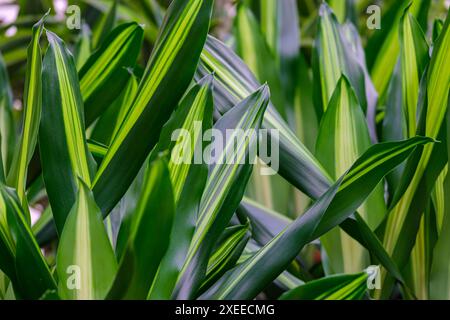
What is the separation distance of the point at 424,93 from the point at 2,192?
36cm

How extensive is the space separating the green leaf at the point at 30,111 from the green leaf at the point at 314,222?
0.19m

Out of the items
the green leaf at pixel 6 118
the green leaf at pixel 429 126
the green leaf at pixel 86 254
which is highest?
the green leaf at pixel 6 118

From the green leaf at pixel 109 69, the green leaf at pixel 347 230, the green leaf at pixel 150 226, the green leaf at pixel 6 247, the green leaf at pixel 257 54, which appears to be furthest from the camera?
the green leaf at pixel 257 54

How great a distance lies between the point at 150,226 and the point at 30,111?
220 mm

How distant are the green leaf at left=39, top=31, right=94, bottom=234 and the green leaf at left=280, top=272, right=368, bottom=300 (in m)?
0.20

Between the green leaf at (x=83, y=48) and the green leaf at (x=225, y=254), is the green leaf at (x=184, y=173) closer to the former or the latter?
the green leaf at (x=225, y=254)

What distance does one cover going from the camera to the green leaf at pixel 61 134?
52 cm

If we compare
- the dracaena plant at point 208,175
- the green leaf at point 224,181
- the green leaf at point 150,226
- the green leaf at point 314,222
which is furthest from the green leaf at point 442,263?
the green leaf at point 150,226

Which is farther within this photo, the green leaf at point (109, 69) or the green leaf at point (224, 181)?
the green leaf at point (109, 69)

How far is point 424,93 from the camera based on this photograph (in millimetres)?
570

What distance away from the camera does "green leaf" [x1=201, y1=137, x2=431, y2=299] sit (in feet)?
1.61

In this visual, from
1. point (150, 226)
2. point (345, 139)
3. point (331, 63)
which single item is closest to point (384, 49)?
point (331, 63)

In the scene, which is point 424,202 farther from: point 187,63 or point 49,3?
point 49,3

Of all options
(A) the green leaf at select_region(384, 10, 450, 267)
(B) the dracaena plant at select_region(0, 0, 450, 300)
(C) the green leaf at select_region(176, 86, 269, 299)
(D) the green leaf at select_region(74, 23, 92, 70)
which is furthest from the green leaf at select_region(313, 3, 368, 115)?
(D) the green leaf at select_region(74, 23, 92, 70)
